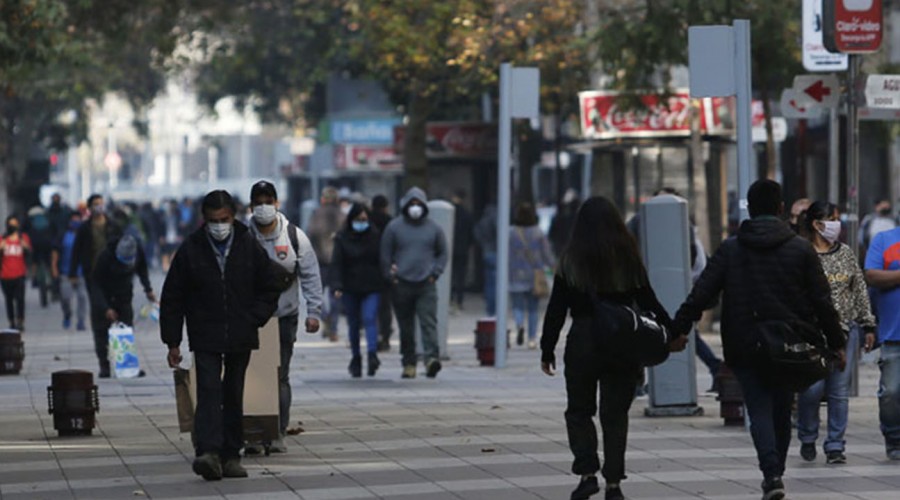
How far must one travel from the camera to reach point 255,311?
12.3m

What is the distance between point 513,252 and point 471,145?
12.1 meters

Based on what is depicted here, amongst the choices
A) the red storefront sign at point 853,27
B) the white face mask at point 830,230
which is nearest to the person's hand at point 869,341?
the white face mask at point 830,230

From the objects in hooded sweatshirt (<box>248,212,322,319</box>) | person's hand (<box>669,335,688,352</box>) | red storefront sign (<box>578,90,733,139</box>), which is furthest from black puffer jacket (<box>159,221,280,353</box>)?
red storefront sign (<box>578,90,733,139</box>)

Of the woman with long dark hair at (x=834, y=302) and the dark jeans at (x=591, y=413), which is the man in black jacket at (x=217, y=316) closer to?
the dark jeans at (x=591, y=413)

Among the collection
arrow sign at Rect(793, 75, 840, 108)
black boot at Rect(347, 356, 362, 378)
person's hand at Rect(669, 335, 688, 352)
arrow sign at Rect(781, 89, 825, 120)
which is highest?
arrow sign at Rect(793, 75, 840, 108)

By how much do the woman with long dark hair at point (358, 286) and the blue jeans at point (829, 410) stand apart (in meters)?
7.33

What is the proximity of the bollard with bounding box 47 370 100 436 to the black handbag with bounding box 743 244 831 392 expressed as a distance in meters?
5.67

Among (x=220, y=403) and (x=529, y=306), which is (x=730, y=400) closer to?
(x=220, y=403)

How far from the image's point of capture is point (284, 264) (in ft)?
44.7

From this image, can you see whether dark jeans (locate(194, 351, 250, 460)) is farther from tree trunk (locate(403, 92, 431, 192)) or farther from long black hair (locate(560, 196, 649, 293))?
tree trunk (locate(403, 92, 431, 192))

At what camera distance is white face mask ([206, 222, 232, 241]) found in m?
12.3

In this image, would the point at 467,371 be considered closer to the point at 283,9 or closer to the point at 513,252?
the point at 513,252

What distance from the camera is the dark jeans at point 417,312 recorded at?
20.1 metres

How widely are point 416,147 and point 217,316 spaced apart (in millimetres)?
24575
